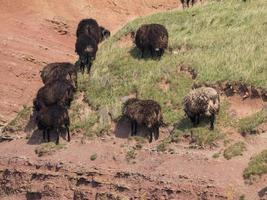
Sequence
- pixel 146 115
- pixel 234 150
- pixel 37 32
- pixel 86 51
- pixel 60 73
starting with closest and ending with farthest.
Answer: pixel 234 150, pixel 146 115, pixel 60 73, pixel 86 51, pixel 37 32

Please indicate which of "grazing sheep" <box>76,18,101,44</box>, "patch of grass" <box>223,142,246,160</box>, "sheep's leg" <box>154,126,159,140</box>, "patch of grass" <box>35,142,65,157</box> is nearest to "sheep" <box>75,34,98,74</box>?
"grazing sheep" <box>76,18,101,44</box>

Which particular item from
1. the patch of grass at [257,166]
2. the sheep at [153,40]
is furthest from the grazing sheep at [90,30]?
the patch of grass at [257,166]

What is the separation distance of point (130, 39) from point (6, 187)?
1212 centimetres

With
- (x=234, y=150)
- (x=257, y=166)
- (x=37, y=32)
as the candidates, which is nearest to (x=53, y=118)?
(x=234, y=150)

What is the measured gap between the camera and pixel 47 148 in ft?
96.6

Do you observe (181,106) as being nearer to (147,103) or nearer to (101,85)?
(147,103)

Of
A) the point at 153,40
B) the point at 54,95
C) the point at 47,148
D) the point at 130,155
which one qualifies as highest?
the point at 153,40

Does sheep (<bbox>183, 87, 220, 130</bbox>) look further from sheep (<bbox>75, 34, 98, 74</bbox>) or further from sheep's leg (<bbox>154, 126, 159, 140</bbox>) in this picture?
sheep (<bbox>75, 34, 98, 74</bbox>)

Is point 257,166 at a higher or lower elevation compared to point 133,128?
lower

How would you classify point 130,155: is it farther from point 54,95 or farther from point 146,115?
point 54,95

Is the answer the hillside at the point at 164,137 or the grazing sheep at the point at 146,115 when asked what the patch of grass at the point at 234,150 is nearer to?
the hillside at the point at 164,137

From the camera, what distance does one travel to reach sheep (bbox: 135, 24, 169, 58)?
33.9 metres

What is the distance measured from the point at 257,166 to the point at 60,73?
39.8 feet

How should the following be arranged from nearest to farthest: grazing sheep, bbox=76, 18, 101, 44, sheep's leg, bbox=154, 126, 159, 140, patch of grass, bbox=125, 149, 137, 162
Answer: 1. patch of grass, bbox=125, 149, 137, 162
2. sheep's leg, bbox=154, 126, 159, 140
3. grazing sheep, bbox=76, 18, 101, 44
